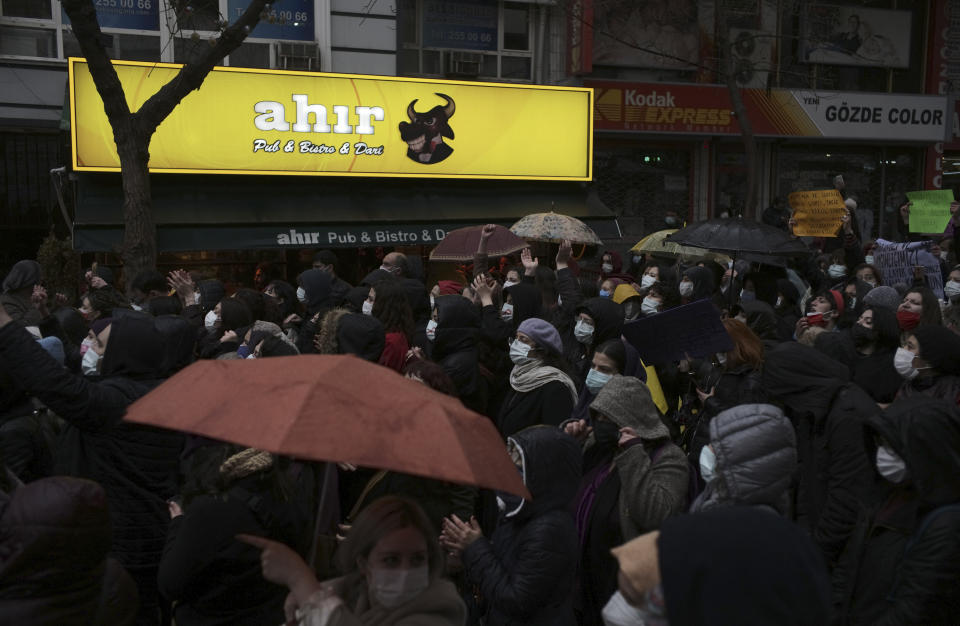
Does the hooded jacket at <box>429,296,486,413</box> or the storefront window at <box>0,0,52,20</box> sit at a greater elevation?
the storefront window at <box>0,0,52,20</box>

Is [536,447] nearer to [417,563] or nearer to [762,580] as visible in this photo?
[417,563]

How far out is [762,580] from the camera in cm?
200

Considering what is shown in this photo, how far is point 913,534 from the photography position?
126 inches

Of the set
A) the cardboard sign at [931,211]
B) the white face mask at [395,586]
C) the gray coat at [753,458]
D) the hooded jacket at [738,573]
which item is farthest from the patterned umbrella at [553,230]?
the hooded jacket at [738,573]

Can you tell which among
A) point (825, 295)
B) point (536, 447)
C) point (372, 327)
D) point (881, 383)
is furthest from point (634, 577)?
point (825, 295)

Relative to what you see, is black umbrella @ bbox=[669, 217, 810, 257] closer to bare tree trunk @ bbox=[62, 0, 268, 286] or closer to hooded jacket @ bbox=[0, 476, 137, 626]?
bare tree trunk @ bbox=[62, 0, 268, 286]

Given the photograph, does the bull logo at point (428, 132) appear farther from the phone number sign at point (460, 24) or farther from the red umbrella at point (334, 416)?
the red umbrella at point (334, 416)

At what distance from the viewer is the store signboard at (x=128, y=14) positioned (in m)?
13.5

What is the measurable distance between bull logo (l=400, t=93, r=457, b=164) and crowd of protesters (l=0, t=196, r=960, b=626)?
22.8ft

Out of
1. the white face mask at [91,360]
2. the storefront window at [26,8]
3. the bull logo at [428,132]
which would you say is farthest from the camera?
the bull logo at [428,132]

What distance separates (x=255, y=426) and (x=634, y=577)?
100 cm

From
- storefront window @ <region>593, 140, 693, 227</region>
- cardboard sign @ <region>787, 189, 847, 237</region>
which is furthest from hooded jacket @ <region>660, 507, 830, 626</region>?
storefront window @ <region>593, 140, 693, 227</region>

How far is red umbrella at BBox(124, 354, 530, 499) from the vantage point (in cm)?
220

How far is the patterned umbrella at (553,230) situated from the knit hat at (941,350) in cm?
469
